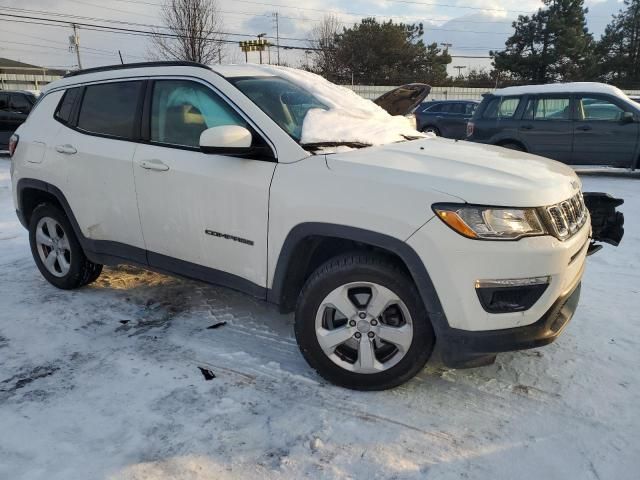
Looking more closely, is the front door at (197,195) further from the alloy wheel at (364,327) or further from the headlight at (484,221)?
the headlight at (484,221)

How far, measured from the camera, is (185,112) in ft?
11.2

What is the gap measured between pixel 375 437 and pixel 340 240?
3.37ft

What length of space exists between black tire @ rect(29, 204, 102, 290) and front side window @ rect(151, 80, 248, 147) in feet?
4.26

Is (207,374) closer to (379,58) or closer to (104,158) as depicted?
(104,158)

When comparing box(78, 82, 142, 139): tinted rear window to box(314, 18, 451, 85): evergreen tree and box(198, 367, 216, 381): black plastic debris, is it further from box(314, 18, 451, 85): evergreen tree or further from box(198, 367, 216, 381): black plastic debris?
box(314, 18, 451, 85): evergreen tree

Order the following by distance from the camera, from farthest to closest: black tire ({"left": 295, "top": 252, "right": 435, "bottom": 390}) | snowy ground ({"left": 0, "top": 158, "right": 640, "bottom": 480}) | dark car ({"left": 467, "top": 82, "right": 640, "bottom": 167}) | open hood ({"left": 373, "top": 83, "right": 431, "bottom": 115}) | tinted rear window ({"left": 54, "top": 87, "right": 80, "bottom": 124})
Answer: dark car ({"left": 467, "top": 82, "right": 640, "bottom": 167})
open hood ({"left": 373, "top": 83, "right": 431, "bottom": 115})
tinted rear window ({"left": 54, "top": 87, "right": 80, "bottom": 124})
black tire ({"left": 295, "top": 252, "right": 435, "bottom": 390})
snowy ground ({"left": 0, "top": 158, "right": 640, "bottom": 480})

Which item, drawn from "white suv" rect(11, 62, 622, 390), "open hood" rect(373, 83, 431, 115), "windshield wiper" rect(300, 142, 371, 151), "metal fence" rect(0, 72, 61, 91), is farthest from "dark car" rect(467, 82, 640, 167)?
"metal fence" rect(0, 72, 61, 91)

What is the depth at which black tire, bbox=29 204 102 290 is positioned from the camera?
4207 millimetres

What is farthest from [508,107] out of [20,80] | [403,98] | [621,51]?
[621,51]

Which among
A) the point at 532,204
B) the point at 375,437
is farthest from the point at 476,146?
the point at 375,437

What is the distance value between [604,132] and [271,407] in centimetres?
917

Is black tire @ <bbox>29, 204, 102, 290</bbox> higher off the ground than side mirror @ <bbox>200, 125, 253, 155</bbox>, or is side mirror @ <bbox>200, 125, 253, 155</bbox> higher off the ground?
side mirror @ <bbox>200, 125, 253, 155</bbox>

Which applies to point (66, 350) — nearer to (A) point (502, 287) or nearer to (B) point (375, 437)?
(B) point (375, 437)

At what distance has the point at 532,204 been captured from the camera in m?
2.46
